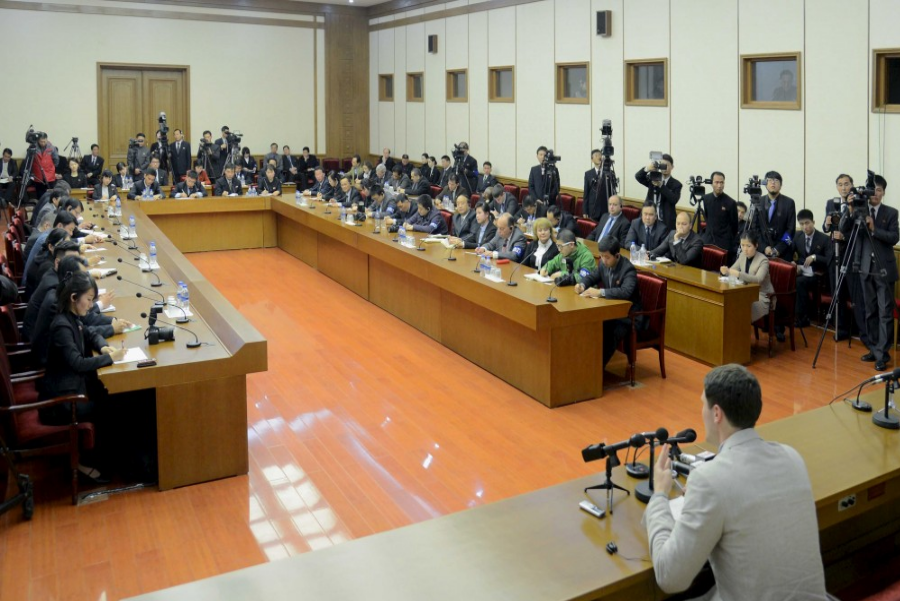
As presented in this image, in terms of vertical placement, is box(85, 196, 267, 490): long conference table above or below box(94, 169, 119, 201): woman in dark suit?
below

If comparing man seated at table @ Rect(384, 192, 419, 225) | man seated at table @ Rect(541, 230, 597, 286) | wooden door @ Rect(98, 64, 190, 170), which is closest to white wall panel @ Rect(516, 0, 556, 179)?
man seated at table @ Rect(384, 192, 419, 225)

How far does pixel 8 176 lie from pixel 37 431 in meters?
11.9

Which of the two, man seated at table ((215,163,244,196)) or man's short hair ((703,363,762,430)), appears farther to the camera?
man seated at table ((215,163,244,196))

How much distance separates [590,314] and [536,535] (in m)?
3.62

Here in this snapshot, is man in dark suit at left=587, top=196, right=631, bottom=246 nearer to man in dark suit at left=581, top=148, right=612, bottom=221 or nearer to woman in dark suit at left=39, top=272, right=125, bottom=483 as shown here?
man in dark suit at left=581, top=148, right=612, bottom=221

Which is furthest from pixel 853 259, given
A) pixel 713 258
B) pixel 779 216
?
pixel 779 216

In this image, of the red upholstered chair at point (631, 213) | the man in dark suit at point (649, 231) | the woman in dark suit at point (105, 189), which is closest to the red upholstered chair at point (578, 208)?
the red upholstered chair at point (631, 213)

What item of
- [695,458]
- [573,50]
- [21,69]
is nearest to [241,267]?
[573,50]

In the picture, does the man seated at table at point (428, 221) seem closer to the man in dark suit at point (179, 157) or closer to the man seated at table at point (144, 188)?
the man seated at table at point (144, 188)

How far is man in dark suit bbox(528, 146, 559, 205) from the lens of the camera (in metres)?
11.9

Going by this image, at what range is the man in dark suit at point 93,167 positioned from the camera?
1514 centimetres

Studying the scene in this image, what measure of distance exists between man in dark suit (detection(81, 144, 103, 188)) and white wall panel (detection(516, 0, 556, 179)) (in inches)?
296

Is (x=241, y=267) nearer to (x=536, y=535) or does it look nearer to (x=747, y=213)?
(x=747, y=213)

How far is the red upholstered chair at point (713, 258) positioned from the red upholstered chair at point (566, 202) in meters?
4.07
